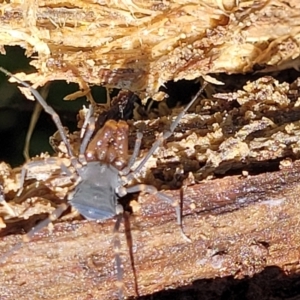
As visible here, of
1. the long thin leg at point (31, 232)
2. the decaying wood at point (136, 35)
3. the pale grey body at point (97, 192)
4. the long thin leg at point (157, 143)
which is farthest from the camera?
the decaying wood at point (136, 35)

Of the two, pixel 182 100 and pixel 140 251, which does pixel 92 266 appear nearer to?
pixel 140 251

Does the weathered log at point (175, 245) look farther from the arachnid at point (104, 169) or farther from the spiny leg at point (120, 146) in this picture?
the spiny leg at point (120, 146)

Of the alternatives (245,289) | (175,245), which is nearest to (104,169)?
(175,245)

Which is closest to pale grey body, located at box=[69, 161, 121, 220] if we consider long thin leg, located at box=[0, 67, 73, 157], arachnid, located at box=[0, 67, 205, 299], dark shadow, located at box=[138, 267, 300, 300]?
arachnid, located at box=[0, 67, 205, 299]

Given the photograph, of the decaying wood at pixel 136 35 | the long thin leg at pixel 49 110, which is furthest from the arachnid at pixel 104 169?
the decaying wood at pixel 136 35

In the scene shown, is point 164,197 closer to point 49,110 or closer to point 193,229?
point 193,229

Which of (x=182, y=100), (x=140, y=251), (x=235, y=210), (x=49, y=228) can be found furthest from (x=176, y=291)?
(x=182, y=100)

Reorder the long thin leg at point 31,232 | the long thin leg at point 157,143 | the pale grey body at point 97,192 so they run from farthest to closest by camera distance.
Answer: the long thin leg at point 157,143
the pale grey body at point 97,192
the long thin leg at point 31,232

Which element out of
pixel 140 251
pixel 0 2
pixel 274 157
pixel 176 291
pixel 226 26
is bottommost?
pixel 176 291
